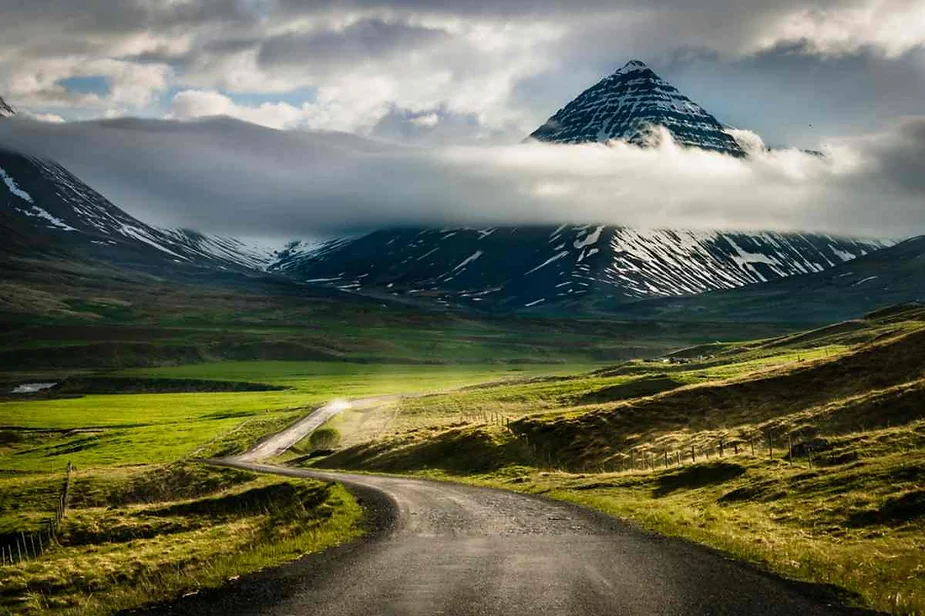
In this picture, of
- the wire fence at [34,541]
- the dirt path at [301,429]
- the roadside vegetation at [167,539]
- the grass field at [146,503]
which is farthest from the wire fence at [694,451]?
the dirt path at [301,429]

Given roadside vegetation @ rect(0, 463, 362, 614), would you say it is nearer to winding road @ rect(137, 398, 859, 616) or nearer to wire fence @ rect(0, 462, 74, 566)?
wire fence @ rect(0, 462, 74, 566)

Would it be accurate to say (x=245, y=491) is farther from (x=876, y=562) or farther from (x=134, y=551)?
(x=876, y=562)

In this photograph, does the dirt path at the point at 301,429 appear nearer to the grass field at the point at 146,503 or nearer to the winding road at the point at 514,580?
the grass field at the point at 146,503

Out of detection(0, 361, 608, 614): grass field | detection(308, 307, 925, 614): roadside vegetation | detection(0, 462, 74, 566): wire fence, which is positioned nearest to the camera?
detection(308, 307, 925, 614): roadside vegetation

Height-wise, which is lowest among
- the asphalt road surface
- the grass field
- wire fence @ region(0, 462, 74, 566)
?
wire fence @ region(0, 462, 74, 566)

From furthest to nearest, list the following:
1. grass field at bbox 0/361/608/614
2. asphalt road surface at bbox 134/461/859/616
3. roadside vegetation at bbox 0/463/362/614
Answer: grass field at bbox 0/361/608/614
roadside vegetation at bbox 0/463/362/614
asphalt road surface at bbox 134/461/859/616

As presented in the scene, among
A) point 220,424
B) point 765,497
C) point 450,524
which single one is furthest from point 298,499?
point 220,424

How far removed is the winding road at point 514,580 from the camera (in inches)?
693

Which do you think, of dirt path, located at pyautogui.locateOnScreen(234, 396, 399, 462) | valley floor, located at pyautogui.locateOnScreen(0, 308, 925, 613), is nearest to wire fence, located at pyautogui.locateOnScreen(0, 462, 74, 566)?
valley floor, located at pyautogui.locateOnScreen(0, 308, 925, 613)

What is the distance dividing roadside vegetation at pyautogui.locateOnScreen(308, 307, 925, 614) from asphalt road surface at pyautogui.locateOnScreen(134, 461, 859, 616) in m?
1.88

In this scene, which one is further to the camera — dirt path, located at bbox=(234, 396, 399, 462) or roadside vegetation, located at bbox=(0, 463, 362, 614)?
dirt path, located at bbox=(234, 396, 399, 462)

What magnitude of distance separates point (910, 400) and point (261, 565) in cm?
3984

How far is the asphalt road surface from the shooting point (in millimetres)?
17594

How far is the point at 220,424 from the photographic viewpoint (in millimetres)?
114750
